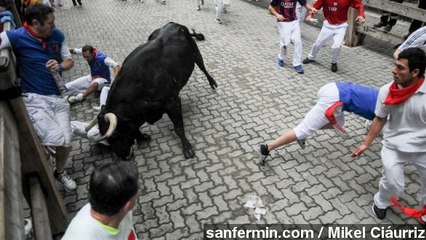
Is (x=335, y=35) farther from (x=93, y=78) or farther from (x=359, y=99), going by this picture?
(x=93, y=78)

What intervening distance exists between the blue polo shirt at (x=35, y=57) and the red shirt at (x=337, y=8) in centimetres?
529

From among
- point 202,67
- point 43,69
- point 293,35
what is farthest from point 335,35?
point 43,69

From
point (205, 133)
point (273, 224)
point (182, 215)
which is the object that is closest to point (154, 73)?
point (205, 133)

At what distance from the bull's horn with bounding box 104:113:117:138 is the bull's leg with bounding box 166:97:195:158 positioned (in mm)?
1005

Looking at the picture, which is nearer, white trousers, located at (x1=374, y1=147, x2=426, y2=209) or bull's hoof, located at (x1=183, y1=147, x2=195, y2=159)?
white trousers, located at (x1=374, y1=147, x2=426, y2=209)

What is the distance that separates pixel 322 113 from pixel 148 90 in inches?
94.1

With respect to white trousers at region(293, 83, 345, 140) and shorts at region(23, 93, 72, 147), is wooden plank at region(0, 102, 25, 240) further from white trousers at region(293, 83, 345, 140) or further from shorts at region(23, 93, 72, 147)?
white trousers at region(293, 83, 345, 140)

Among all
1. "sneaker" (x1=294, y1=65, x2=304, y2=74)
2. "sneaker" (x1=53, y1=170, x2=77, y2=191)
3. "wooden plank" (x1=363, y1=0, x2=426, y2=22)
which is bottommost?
"sneaker" (x1=53, y1=170, x2=77, y2=191)

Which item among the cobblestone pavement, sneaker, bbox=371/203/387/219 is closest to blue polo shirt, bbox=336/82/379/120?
the cobblestone pavement

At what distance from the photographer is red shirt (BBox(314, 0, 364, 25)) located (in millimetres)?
7008

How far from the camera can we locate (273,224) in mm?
3938

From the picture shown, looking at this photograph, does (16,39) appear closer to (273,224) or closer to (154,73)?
(154,73)

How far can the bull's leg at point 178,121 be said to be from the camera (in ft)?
16.7

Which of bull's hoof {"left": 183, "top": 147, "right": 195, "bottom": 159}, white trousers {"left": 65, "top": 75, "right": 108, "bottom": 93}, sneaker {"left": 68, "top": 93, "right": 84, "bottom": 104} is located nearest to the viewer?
bull's hoof {"left": 183, "top": 147, "right": 195, "bottom": 159}
